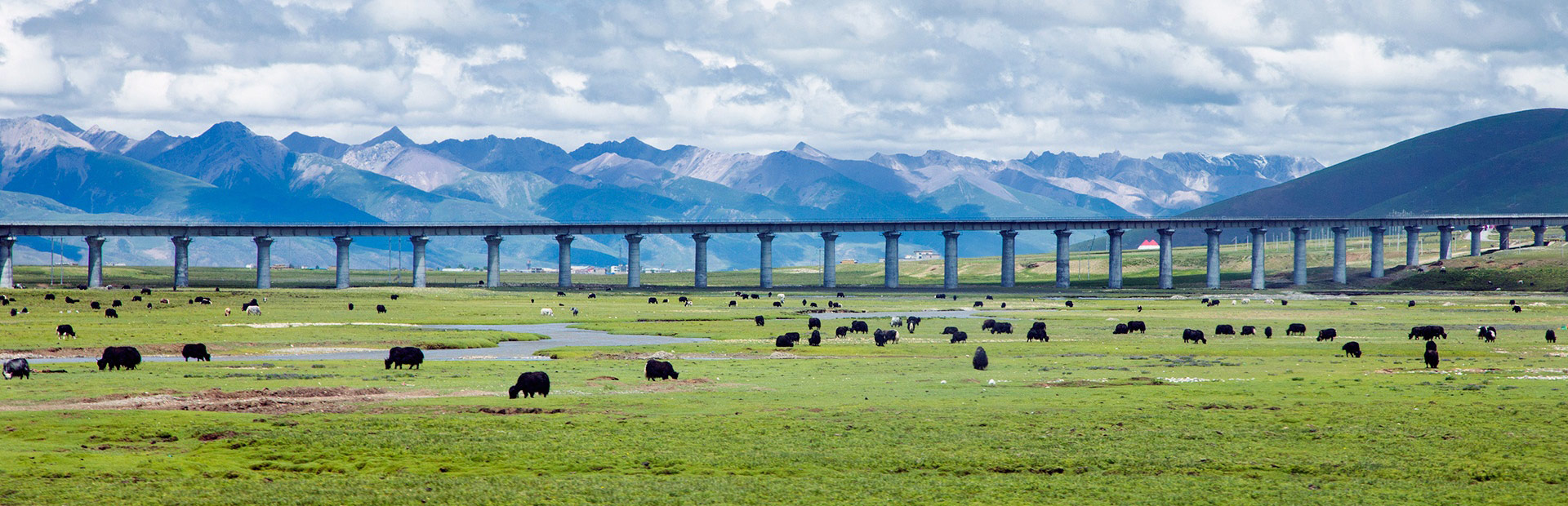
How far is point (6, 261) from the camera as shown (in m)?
192

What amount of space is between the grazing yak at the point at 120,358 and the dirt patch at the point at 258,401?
11667 mm

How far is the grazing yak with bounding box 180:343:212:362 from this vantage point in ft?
200

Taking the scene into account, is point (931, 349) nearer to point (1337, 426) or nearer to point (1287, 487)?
point (1337, 426)

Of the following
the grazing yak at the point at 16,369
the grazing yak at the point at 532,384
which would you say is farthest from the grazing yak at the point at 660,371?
the grazing yak at the point at 16,369

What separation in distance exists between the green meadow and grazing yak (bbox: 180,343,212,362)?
1733mm

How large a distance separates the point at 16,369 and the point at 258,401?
42.0 ft

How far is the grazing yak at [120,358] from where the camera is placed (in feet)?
179

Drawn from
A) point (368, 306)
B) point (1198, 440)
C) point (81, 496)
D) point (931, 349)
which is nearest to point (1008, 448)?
point (1198, 440)

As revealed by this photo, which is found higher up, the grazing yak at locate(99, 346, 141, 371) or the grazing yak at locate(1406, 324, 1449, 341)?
the grazing yak at locate(1406, 324, 1449, 341)

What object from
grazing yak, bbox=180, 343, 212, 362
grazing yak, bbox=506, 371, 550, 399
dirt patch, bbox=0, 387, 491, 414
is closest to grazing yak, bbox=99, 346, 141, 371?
grazing yak, bbox=180, 343, 212, 362

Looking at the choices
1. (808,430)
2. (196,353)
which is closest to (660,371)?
(808,430)

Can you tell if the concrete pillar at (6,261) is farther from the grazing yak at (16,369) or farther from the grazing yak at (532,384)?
the grazing yak at (532,384)

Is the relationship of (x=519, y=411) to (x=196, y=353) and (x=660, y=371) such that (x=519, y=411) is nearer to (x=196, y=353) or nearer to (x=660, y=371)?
(x=660, y=371)

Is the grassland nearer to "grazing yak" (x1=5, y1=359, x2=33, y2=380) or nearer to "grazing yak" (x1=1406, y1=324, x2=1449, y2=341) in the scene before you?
"grazing yak" (x1=5, y1=359, x2=33, y2=380)
